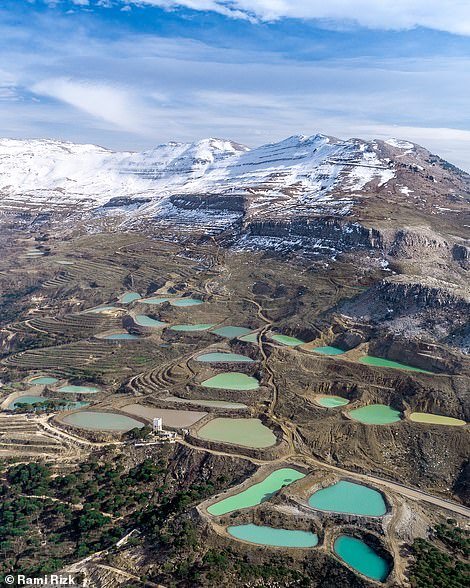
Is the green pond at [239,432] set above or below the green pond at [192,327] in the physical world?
below

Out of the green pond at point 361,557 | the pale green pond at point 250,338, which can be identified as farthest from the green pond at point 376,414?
the pale green pond at point 250,338

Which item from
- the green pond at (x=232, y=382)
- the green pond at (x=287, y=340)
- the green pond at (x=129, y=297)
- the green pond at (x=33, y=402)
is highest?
the green pond at (x=129, y=297)

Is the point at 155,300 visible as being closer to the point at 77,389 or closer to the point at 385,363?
the point at 77,389

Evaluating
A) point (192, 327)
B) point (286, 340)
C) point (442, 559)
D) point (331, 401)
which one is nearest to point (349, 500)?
point (442, 559)

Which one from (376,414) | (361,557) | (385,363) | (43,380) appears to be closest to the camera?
(361,557)

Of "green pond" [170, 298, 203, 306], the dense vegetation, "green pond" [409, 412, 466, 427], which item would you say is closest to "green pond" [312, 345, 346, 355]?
"green pond" [409, 412, 466, 427]

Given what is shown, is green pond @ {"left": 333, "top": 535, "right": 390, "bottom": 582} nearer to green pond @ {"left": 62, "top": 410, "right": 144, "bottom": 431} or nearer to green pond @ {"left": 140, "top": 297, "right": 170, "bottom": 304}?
green pond @ {"left": 62, "top": 410, "right": 144, "bottom": 431}

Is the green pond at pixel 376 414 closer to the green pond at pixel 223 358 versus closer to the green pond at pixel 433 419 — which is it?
the green pond at pixel 433 419
